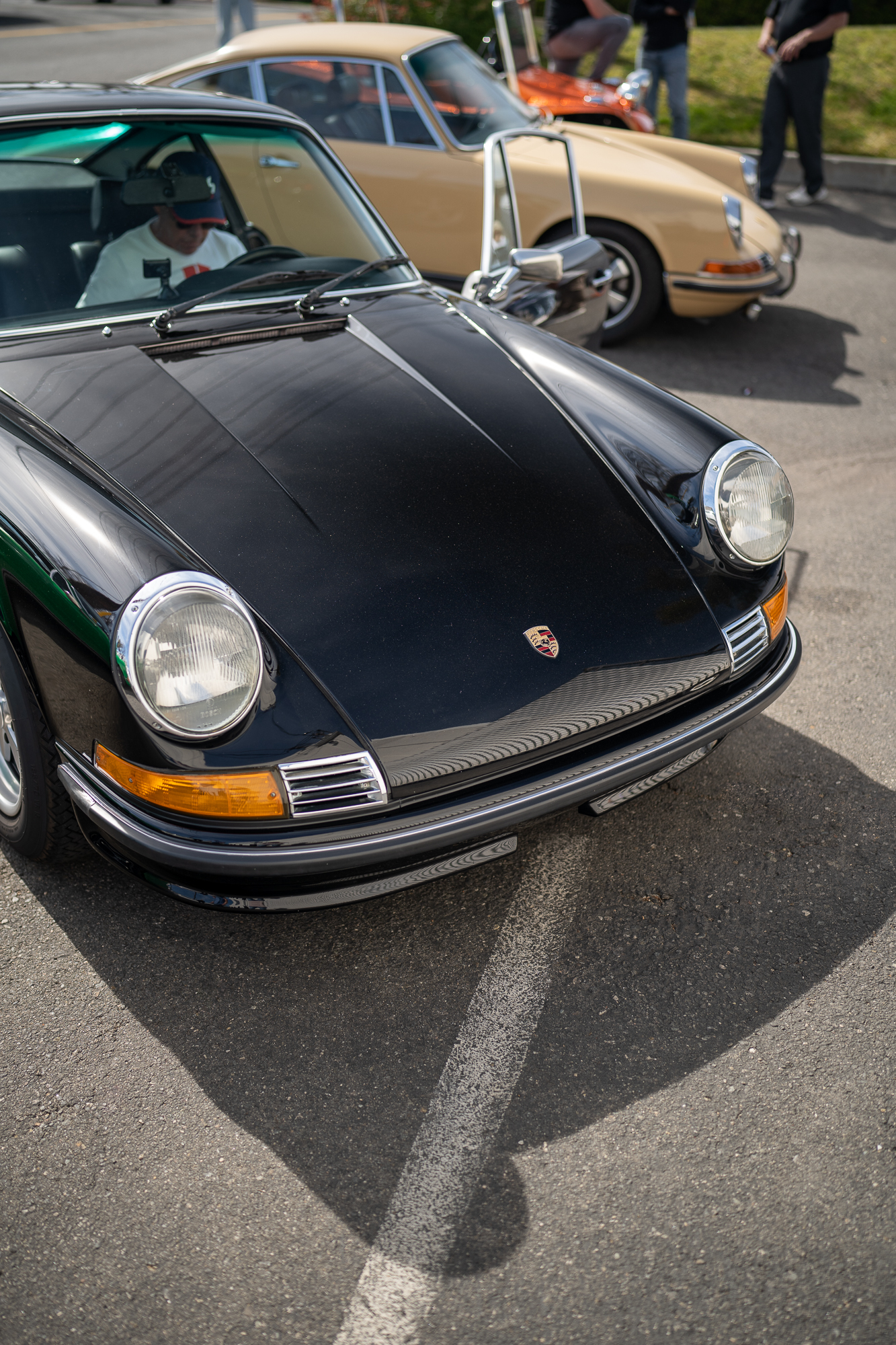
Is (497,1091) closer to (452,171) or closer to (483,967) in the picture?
(483,967)

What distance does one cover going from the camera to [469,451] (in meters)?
2.56

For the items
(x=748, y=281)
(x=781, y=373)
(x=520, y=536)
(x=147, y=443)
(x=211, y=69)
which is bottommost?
(x=781, y=373)

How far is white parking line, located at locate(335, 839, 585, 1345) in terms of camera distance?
1636 mm

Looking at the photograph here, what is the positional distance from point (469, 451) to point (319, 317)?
79 centimetres

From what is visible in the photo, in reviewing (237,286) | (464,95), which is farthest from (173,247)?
(464,95)

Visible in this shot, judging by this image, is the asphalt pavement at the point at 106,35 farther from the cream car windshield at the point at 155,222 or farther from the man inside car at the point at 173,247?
the man inside car at the point at 173,247

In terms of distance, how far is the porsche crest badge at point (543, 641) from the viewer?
84.8 inches

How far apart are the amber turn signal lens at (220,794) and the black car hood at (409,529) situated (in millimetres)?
223

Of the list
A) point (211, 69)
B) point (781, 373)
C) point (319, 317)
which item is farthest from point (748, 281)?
point (319, 317)

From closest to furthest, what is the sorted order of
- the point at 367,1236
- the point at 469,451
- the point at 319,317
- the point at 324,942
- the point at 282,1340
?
the point at 282,1340, the point at 367,1236, the point at 324,942, the point at 469,451, the point at 319,317

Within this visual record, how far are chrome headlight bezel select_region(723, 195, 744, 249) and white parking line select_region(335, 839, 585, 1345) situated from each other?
4.32m

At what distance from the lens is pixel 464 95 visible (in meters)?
5.80

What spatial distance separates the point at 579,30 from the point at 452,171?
420 cm

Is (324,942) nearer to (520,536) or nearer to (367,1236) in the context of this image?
(367,1236)
